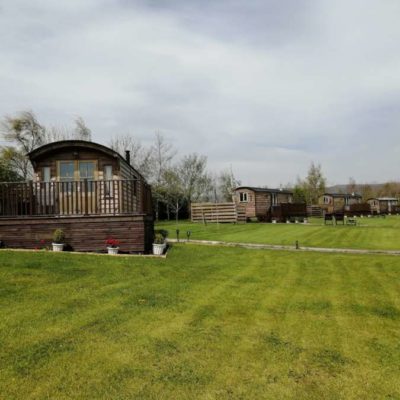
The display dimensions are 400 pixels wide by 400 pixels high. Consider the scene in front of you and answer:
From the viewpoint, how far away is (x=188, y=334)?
4.88 m

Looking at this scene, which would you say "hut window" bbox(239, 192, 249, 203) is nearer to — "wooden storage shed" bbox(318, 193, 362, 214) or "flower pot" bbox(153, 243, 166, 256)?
"wooden storage shed" bbox(318, 193, 362, 214)

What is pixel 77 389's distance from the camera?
11.1 feet

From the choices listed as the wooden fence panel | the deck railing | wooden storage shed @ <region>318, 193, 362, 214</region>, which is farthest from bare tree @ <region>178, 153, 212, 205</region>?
the deck railing

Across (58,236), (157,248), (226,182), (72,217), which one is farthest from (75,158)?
(226,182)

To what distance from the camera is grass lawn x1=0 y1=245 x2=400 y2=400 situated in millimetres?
3576

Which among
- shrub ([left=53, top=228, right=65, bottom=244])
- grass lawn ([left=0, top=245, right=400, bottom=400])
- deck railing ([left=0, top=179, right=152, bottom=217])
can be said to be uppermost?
deck railing ([left=0, top=179, right=152, bottom=217])

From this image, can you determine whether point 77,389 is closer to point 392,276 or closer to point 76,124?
point 392,276

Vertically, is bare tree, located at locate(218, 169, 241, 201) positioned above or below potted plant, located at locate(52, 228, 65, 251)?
above

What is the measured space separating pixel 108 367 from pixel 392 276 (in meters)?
7.81

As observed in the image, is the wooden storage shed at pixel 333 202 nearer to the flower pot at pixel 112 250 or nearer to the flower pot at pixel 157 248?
the flower pot at pixel 157 248

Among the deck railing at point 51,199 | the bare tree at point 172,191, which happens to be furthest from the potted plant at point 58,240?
the bare tree at point 172,191

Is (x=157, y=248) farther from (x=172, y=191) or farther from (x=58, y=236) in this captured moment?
(x=172, y=191)

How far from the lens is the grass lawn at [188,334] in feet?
11.7

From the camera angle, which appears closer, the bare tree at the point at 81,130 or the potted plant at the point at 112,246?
the potted plant at the point at 112,246
